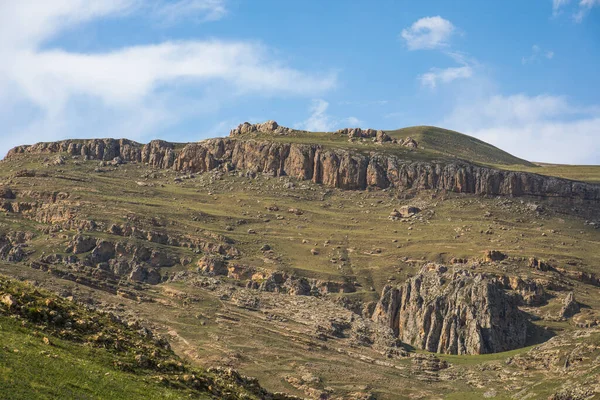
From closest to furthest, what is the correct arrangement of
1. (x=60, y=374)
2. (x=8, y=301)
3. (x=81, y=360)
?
(x=60, y=374) → (x=81, y=360) → (x=8, y=301)

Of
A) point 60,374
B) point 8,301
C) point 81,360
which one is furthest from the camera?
point 8,301

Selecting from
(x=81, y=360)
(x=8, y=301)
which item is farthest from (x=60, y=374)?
(x=8, y=301)

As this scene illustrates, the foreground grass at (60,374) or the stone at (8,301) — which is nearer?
the foreground grass at (60,374)

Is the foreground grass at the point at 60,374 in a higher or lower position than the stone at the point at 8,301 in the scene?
lower

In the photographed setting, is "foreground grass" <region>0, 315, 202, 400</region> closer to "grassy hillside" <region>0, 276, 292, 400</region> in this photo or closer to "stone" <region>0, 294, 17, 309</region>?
"grassy hillside" <region>0, 276, 292, 400</region>

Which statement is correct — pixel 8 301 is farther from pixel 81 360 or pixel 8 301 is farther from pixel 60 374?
pixel 60 374

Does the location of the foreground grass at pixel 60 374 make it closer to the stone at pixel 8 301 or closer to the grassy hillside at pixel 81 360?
the grassy hillside at pixel 81 360

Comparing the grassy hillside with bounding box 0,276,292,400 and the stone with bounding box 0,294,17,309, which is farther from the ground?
the stone with bounding box 0,294,17,309

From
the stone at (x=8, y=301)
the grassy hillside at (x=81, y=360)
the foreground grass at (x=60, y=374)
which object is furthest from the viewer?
the stone at (x=8, y=301)

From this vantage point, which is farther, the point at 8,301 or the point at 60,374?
the point at 8,301

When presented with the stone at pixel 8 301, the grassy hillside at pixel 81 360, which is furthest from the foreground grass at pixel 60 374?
the stone at pixel 8 301

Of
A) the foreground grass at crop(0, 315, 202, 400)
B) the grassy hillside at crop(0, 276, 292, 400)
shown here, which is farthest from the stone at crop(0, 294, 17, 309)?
the foreground grass at crop(0, 315, 202, 400)

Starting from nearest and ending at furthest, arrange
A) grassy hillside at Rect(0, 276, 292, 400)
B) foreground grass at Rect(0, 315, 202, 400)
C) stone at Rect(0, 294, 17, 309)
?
foreground grass at Rect(0, 315, 202, 400) < grassy hillside at Rect(0, 276, 292, 400) < stone at Rect(0, 294, 17, 309)

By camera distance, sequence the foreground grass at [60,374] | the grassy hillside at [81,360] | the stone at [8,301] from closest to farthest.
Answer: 1. the foreground grass at [60,374]
2. the grassy hillside at [81,360]
3. the stone at [8,301]
